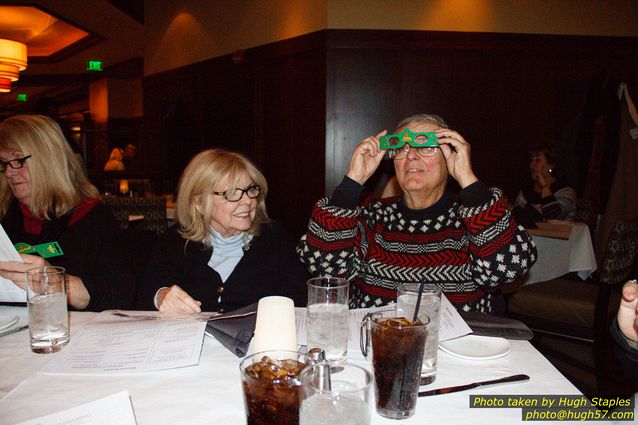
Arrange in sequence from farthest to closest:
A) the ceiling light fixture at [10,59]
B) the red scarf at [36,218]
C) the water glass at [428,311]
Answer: the ceiling light fixture at [10,59] < the red scarf at [36,218] < the water glass at [428,311]

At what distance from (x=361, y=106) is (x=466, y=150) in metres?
3.70

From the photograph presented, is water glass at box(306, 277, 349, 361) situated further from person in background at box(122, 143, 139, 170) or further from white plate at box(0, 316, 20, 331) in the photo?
person in background at box(122, 143, 139, 170)

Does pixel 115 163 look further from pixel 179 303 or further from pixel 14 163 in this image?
pixel 179 303

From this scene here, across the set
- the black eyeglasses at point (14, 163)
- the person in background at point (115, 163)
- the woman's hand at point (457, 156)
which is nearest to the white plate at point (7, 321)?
the black eyeglasses at point (14, 163)

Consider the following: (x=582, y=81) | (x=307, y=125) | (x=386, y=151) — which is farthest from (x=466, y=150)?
(x=582, y=81)

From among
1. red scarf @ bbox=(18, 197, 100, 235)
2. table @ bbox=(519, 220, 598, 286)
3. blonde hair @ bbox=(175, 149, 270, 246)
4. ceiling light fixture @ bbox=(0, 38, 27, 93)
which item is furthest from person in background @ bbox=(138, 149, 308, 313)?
Answer: ceiling light fixture @ bbox=(0, 38, 27, 93)

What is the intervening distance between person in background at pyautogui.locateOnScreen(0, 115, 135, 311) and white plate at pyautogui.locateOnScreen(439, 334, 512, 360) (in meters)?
1.28

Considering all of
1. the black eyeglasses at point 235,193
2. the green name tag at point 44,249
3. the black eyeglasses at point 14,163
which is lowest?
the green name tag at point 44,249

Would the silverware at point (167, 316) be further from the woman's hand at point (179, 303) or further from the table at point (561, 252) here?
the table at point (561, 252)

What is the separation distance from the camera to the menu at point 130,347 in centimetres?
117

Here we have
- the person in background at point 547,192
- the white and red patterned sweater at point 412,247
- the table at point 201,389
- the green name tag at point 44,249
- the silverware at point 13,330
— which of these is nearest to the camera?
the table at point 201,389

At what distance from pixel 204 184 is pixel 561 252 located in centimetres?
286

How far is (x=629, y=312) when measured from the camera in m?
1.29

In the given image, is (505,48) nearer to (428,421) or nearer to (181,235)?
(181,235)
